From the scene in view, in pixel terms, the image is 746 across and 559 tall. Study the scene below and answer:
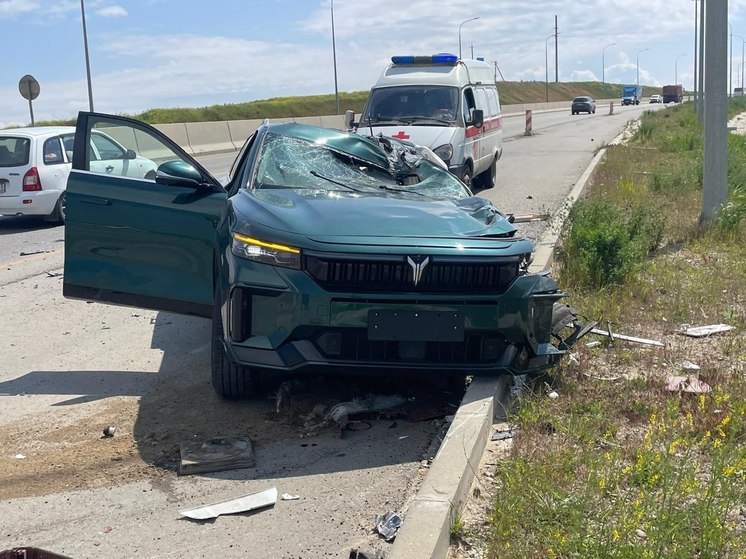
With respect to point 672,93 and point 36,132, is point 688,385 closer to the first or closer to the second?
point 36,132

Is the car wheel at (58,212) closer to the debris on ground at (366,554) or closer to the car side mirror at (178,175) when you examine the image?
the car side mirror at (178,175)

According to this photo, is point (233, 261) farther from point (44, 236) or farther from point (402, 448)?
point (44, 236)

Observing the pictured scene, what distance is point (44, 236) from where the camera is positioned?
43.2 ft

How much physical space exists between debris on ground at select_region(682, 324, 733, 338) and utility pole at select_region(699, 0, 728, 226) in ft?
13.9

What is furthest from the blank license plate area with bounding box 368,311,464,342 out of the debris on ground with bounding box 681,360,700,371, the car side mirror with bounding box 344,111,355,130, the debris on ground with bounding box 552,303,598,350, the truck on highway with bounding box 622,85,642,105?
the truck on highway with bounding box 622,85,642,105

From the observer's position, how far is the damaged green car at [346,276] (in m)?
4.66

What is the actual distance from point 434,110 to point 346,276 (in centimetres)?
1012

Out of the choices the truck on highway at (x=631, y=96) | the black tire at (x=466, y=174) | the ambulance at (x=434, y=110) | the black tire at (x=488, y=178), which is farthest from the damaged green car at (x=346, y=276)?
the truck on highway at (x=631, y=96)

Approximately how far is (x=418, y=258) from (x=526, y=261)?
27.9 inches

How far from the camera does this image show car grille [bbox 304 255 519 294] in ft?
15.3

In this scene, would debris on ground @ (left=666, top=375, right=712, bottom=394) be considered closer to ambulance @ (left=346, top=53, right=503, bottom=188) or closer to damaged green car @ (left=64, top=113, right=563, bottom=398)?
damaged green car @ (left=64, top=113, right=563, bottom=398)

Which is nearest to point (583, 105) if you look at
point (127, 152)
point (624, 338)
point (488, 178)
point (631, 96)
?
point (631, 96)

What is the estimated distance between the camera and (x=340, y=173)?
20.1 ft

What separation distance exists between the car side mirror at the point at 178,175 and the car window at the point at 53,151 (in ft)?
29.9
